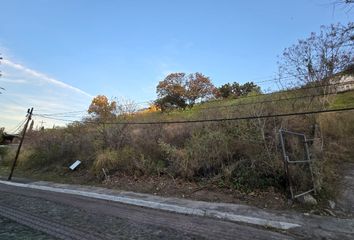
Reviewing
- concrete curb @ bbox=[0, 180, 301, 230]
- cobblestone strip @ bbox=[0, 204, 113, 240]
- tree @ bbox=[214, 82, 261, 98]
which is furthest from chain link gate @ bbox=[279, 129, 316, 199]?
tree @ bbox=[214, 82, 261, 98]

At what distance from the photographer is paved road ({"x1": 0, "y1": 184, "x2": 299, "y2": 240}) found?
22.1 ft

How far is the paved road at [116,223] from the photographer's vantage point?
672cm

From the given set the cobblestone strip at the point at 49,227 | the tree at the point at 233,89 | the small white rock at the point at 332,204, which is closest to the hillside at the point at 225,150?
the small white rock at the point at 332,204

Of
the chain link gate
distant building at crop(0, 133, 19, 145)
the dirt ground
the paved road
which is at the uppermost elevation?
distant building at crop(0, 133, 19, 145)

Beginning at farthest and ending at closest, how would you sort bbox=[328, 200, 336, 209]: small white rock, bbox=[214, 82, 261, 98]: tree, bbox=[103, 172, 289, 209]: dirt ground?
1. bbox=[214, 82, 261, 98]: tree
2. bbox=[103, 172, 289, 209]: dirt ground
3. bbox=[328, 200, 336, 209]: small white rock

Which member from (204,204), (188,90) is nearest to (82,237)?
(204,204)

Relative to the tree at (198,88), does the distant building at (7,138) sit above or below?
below

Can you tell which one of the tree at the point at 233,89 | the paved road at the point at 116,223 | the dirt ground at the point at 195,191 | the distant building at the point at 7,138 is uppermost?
the tree at the point at 233,89

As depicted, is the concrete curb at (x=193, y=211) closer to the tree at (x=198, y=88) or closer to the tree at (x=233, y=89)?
the tree at (x=233, y=89)

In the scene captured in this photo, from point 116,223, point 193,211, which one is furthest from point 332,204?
point 116,223

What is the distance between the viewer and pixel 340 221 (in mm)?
8039

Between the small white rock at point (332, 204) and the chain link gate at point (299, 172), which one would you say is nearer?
the small white rock at point (332, 204)

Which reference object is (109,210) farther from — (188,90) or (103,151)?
(188,90)

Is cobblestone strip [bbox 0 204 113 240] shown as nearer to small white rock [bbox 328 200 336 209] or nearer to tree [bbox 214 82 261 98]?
small white rock [bbox 328 200 336 209]
